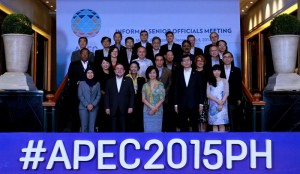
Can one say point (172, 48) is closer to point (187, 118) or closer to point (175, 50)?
point (175, 50)

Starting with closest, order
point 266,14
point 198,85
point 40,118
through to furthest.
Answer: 1. point 198,85
2. point 40,118
3. point 266,14

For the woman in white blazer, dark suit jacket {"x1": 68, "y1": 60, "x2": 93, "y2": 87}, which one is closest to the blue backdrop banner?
the woman in white blazer

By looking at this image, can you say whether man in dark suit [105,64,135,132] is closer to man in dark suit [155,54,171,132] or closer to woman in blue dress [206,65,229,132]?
man in dark suit [155,54,171,132]

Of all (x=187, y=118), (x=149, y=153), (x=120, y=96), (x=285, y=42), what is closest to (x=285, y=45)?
(x=285, y=42)

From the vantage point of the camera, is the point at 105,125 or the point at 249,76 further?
the point at 249,76

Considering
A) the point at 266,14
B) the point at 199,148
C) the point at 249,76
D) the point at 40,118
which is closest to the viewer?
the point at 199,148

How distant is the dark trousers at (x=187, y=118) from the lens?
24.7ft

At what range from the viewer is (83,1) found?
11.7 meters

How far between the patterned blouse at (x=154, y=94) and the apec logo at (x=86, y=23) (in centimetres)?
430

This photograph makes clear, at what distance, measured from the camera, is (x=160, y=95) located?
7.47 metres

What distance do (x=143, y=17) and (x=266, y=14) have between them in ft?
14.1

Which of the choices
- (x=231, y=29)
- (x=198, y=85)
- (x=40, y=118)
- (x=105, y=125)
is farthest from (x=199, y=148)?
(x=231, y=29)

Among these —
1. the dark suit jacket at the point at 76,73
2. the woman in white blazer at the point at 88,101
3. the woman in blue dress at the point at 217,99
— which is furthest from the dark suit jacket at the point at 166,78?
the dark suit jacket at the point at 76,73

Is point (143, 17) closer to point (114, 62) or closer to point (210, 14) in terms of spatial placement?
point (210, 14)
